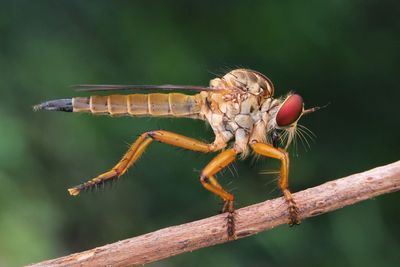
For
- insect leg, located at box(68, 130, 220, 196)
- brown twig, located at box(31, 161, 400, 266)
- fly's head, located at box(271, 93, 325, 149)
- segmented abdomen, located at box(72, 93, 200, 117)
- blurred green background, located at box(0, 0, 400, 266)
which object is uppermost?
blurred green background, located at box(0, 0, 400, 266)

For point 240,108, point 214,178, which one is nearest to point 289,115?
point 240,108

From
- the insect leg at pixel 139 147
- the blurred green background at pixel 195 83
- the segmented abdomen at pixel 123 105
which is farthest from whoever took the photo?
the blurred green background at pixel 195 83

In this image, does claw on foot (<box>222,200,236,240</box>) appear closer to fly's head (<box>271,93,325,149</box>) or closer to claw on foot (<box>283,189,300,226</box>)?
claw on foot (<box>283,189,300,226</box>)

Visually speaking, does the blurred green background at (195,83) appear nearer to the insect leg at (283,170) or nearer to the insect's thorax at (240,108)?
the insect's thorax at (240,108)

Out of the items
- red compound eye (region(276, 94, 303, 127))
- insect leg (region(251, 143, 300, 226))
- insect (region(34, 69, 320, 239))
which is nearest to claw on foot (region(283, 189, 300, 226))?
insect leg (region(251, 143, 300, 226))

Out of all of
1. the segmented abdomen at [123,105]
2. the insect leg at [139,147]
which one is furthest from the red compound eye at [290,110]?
the segmented abdomen at [123,105]

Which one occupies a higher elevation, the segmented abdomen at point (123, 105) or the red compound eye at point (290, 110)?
the segmented abdomen at point (123, 105)

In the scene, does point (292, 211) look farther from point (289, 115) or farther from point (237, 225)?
point (289, 115)
